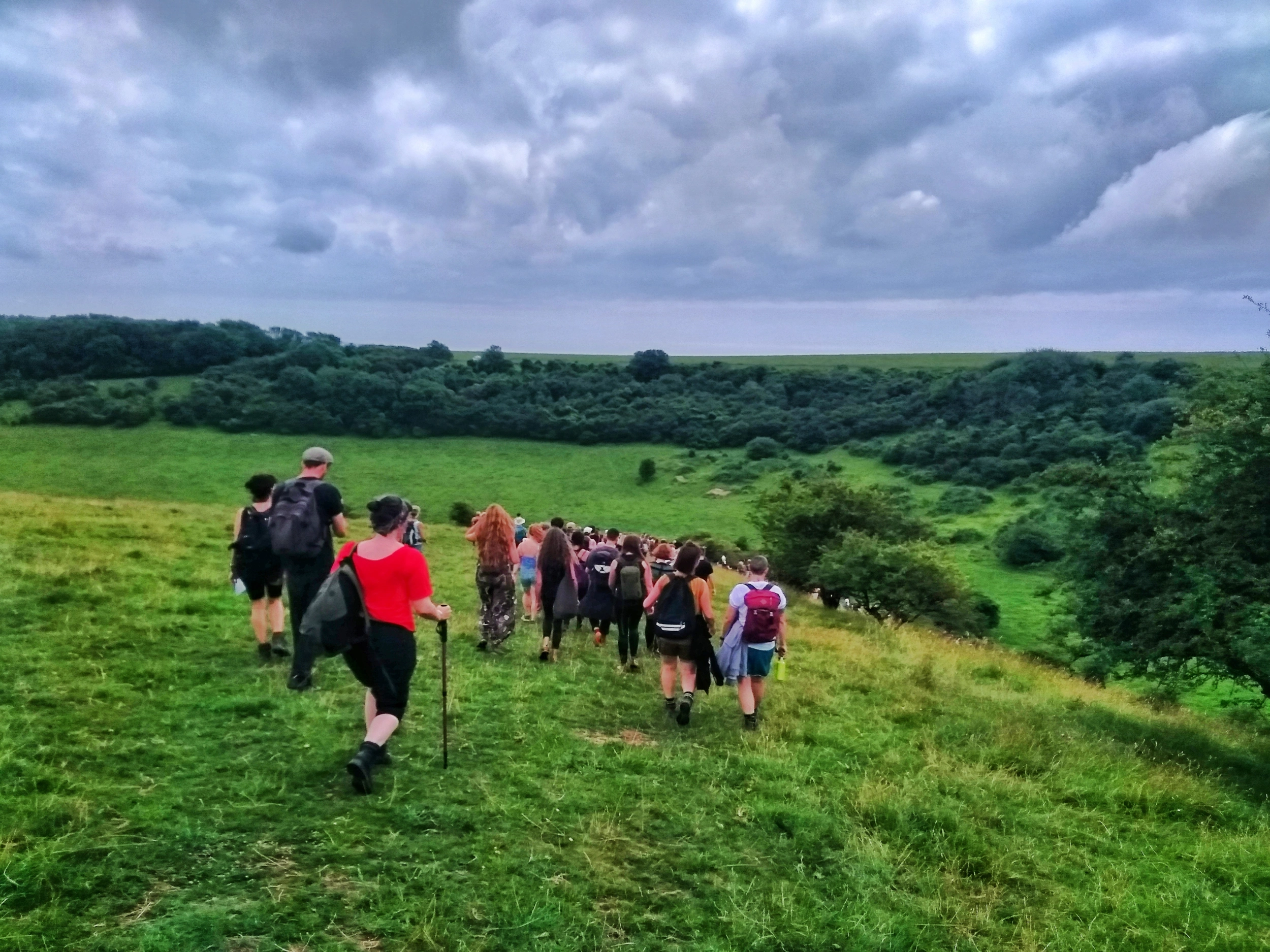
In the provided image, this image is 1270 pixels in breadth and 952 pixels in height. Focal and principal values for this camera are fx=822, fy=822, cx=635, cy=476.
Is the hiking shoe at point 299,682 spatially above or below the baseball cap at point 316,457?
below

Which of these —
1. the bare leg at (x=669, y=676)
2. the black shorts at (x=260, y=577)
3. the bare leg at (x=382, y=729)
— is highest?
the black shorts at (x=260, y=577)

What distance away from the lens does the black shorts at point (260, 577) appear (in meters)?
8.34

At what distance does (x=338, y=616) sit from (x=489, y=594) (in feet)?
16.1

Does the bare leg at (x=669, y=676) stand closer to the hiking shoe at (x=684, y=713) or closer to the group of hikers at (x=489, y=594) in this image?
the group of hikers at (x=489, y=594)

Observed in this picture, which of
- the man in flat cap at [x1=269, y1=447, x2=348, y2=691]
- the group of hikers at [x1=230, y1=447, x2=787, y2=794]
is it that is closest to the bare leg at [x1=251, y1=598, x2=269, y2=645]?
the group of hikers at [x1=230, y1=447, x2=787, y2=794]

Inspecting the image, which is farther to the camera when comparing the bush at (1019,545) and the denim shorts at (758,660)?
the bush at (1019,545)

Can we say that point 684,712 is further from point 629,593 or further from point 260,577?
point 260,577

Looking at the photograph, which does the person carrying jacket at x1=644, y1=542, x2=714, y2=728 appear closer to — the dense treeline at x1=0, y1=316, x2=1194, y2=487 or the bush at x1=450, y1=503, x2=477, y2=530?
the bush at x1=450, y1=503, x2=477, y2=530

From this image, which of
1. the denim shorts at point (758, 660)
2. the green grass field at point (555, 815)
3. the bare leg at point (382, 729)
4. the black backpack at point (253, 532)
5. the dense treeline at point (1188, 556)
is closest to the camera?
the green grass field at point (555, 815)

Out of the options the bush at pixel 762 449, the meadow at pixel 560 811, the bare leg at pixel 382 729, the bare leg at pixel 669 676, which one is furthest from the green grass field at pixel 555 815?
the bush at pixel 762 449

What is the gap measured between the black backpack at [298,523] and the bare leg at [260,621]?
4.27ft

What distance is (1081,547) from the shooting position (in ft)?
45.5

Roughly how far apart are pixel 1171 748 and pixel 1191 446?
16.3ft

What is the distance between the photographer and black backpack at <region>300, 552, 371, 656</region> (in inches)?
218
